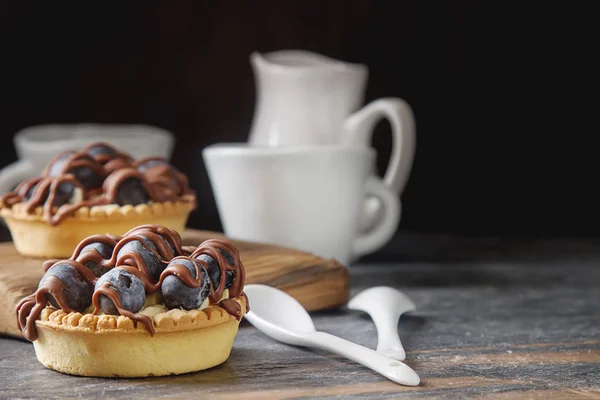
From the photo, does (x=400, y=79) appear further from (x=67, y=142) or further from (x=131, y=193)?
(x=131, y=193)

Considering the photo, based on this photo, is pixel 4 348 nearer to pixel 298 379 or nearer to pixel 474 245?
pixel 298 379

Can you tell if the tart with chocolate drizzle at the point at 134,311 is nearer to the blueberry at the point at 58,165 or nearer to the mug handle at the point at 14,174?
the blueberry at the point at 58,165

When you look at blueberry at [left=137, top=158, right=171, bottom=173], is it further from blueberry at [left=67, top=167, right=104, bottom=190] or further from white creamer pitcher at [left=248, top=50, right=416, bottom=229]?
white creamer pitcher at [left=248, top=50, right=416, bottom=229]

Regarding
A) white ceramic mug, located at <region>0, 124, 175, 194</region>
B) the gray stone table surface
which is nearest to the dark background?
white ceramic mug, located at <region>0, 124, 175, 194</region>

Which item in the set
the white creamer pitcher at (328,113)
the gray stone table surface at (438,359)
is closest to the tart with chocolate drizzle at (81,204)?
the gray stone table surface at (438,359)

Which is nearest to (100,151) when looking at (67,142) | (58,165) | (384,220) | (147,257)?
(58,165)

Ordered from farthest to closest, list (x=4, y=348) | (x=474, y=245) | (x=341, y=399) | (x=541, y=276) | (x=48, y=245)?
(x=474, y=245), (x=541, y=276), (x=48, y=245), (x=4, y=348), (x=341, y=399)

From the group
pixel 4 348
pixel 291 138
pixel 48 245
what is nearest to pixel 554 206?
pixel 291 138
